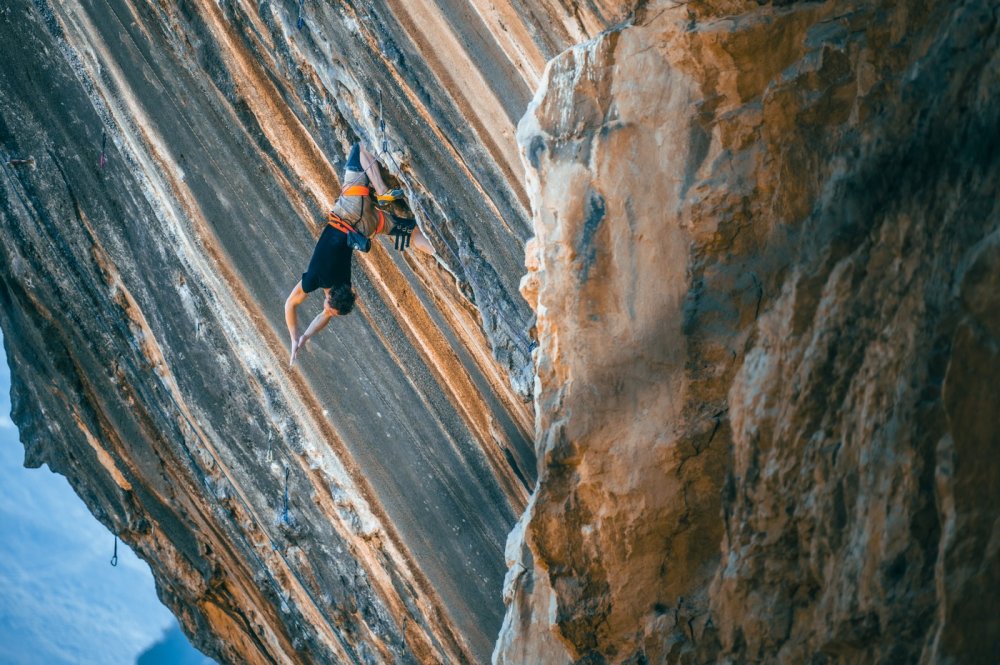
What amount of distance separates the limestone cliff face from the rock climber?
249 centimetres

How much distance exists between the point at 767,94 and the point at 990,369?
3.63ft

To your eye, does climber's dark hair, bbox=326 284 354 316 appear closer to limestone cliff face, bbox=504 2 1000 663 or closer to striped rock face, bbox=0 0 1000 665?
striped rock face, bbox=0 0 1000 665

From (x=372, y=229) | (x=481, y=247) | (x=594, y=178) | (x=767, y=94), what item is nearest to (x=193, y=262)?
(x=372, y=229)

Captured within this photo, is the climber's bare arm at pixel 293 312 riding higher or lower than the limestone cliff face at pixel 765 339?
higher

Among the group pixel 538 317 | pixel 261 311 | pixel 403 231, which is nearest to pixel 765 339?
pixel 538 317

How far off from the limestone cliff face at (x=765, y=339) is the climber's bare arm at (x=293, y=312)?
2960 millimetres

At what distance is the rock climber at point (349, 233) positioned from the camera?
18.0 feet

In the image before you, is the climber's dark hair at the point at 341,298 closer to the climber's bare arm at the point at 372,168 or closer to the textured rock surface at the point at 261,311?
the textured rock surface at the point at 261,311

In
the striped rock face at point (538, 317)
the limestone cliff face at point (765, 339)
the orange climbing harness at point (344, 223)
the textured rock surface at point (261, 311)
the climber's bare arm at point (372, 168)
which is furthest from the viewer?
the textured rock surface at point (261, 311)

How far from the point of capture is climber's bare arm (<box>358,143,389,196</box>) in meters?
5.42

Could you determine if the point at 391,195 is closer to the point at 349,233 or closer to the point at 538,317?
the point at 349,233

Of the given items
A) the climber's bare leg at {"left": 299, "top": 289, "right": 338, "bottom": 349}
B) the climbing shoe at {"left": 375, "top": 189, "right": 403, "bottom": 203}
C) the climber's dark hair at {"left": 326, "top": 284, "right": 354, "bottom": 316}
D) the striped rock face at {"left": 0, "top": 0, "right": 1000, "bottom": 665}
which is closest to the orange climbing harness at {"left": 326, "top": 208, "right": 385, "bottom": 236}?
the climbing shoe at {"left": 375, "top": 189, "right": 403, "bottom": 203}

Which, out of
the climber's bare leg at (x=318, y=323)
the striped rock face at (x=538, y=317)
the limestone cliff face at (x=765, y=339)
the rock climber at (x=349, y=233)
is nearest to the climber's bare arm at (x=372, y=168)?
the rock climber at (x=349, y=233)

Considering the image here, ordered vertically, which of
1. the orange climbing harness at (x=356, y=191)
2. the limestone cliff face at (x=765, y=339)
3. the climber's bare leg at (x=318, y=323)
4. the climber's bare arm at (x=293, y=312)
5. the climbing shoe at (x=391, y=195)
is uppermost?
the orange climbing harness at (x=356, y=191)
